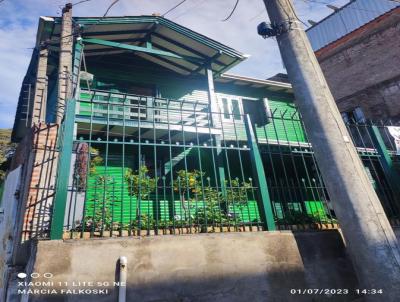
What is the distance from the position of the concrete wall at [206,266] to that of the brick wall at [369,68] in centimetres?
1339

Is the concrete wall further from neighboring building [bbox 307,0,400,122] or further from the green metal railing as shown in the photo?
neighboring building [bbox 307,0,400,122]

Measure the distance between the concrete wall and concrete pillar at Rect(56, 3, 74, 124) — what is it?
16.4 ft

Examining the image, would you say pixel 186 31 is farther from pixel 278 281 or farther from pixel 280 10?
pixel 278 281

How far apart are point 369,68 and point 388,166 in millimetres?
11918

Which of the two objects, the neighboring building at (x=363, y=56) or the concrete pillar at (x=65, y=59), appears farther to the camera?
the neighboring building at (x=363, y=56)

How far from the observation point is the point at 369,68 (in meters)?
15.5

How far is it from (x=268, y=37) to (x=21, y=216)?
5329 millimetres

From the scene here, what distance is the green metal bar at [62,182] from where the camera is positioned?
3203 mm

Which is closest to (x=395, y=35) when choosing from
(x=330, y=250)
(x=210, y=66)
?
(x=210, y=66)

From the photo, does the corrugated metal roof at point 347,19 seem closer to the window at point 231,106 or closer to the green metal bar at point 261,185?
the window at point 231,106

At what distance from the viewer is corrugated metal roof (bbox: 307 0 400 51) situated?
50.6 ft

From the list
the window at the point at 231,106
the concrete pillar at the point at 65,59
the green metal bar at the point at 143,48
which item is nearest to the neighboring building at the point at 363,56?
the window at the point at 231,106

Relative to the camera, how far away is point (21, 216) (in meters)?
5.04

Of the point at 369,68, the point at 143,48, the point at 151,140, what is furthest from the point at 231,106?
the point at 369,68
